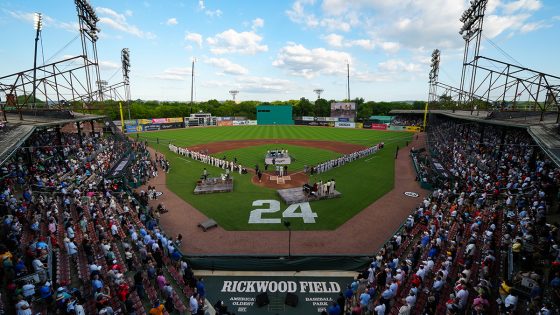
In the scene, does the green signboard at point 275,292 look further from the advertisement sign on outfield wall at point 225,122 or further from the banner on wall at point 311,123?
the advertisement sign on outfield wall at point 225,122

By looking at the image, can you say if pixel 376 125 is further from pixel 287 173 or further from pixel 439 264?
pixel 439 264

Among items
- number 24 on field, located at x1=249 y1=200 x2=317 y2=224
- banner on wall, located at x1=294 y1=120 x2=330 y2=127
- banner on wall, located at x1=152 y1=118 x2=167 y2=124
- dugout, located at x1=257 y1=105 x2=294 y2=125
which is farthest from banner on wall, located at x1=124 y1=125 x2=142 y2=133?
number 24 on field, located at x1=249 y1=200 x2=317 y2=224

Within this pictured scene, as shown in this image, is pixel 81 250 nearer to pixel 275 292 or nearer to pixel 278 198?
pixel 275 292

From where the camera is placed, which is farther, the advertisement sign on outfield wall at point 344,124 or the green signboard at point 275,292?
the advertisement sign on outfield wall at point 344,124

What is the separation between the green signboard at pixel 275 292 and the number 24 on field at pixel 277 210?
552cm

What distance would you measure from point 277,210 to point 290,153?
789 inches

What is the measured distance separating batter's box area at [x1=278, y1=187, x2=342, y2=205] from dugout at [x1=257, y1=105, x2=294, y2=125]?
6501 centimetres

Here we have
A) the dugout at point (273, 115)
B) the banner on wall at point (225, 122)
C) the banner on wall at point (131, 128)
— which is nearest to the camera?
the banner on wall at point (131, 128)

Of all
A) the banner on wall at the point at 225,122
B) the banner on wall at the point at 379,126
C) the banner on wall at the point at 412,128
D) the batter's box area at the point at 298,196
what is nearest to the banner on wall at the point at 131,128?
the banner on wall at the point at 225,122

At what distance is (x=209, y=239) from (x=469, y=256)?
12.6 metres

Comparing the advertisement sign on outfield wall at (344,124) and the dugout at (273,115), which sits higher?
the dugout at (273,115)

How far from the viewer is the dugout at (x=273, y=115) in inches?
3406

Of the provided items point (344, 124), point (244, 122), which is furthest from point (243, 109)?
point (344, 124)

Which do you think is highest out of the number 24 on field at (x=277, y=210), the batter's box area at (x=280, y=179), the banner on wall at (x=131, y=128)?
the banner on wall at (x=131, y=128)
